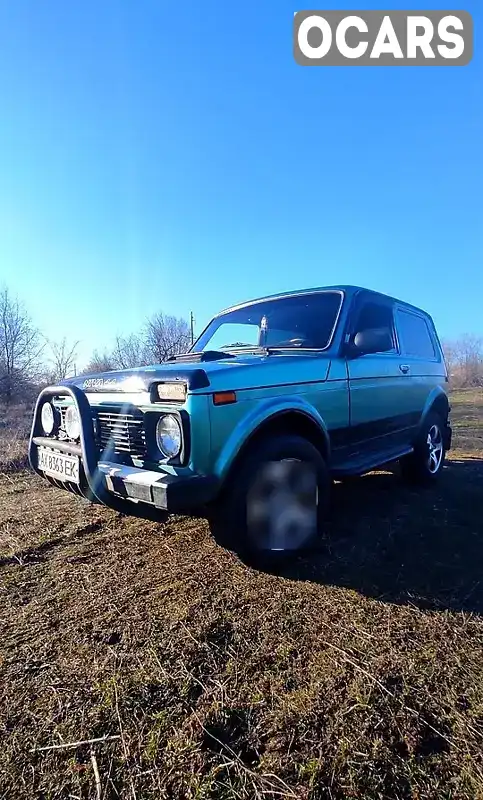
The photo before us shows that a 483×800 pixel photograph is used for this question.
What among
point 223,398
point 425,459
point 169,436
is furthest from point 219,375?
point 425,459

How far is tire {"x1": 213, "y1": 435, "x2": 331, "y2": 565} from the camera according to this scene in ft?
8.05

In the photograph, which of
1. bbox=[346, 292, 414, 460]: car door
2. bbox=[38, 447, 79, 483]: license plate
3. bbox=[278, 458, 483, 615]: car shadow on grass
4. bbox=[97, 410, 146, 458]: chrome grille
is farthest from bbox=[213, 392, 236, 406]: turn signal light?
bbox=[346, 292, 414, 460]: car door

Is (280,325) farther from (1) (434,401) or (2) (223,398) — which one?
(1) (434,401)

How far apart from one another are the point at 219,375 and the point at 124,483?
822 millimetres

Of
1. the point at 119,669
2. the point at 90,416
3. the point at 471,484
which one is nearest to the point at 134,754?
the point at 119,669

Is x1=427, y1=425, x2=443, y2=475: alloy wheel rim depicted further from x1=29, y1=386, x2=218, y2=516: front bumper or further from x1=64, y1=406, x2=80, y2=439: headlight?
x1=64, y1=406, x2=80, y2=439: headlight

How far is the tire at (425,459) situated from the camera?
4777mm

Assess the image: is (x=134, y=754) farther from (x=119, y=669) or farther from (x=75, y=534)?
(x=75, y=534)

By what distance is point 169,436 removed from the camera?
2391 millimetres

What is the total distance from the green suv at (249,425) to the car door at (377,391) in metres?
0.02

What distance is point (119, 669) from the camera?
1.81 meters

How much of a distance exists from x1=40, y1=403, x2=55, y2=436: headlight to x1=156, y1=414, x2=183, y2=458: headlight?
129 cm

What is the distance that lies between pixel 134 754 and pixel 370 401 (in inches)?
122

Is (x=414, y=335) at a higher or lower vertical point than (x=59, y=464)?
higher
